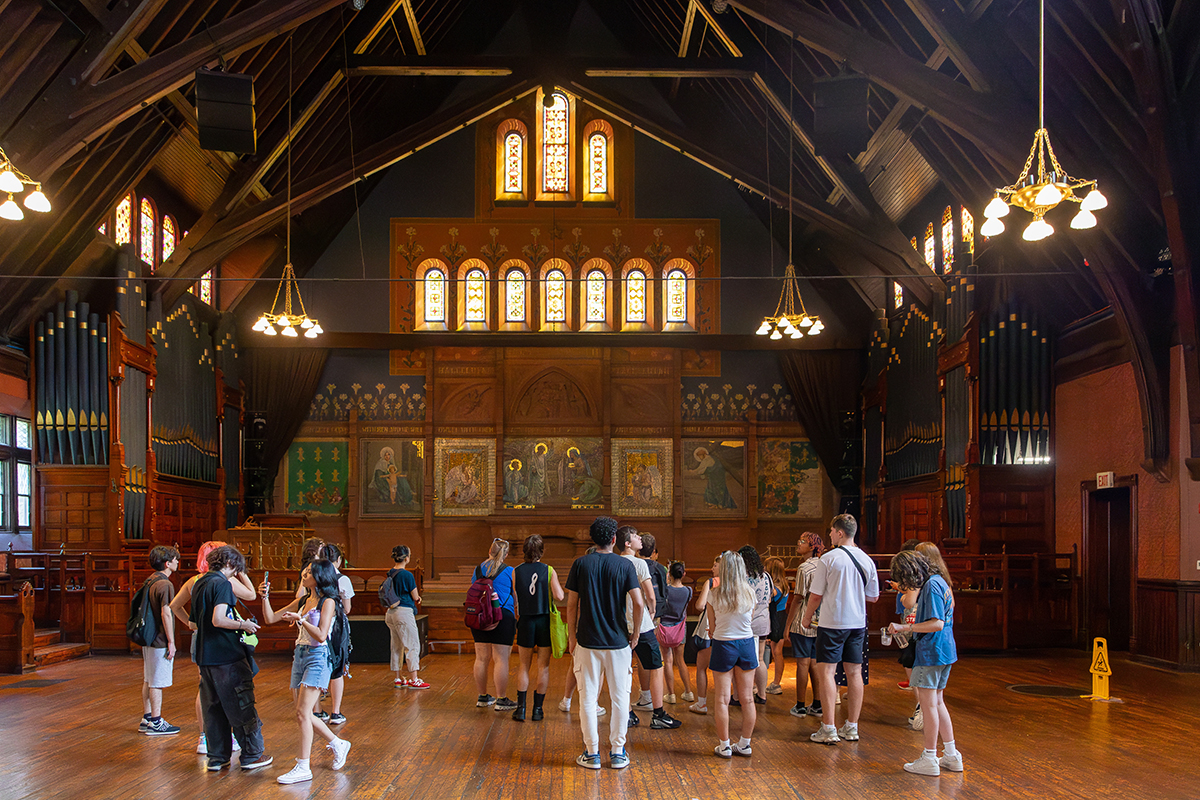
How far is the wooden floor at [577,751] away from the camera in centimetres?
552

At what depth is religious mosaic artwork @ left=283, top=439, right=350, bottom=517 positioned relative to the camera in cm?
1798

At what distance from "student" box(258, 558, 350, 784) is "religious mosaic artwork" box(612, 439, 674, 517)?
12.4 metres

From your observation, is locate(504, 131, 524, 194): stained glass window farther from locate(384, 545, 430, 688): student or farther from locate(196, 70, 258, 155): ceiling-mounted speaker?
locate(384, 545, 430, 688): student

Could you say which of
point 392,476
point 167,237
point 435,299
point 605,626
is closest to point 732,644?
point 605,626

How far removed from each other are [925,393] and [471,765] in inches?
414

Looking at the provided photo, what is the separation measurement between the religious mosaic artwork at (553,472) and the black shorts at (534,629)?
35.5 feet

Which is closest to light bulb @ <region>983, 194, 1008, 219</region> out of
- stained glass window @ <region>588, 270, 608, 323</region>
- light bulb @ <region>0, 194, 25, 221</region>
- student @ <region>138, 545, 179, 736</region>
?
student @ <region>138, 545, 179, 736</region>

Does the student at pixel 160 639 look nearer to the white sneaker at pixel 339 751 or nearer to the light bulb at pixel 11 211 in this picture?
the white sneaker at pixel 339 751

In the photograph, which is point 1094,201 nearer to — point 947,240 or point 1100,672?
point 1100,672

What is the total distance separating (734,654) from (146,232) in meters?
11.7

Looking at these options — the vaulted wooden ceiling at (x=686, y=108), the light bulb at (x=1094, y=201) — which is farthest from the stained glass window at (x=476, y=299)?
the light bulb at (x=1094, y=201)

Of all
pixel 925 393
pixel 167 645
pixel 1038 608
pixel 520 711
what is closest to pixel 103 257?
pixel 167 645

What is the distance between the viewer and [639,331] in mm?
18250

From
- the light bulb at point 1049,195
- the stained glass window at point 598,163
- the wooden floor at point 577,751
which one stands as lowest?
the wooden floor at point 577,751
